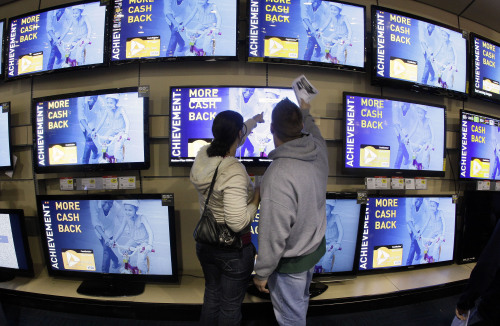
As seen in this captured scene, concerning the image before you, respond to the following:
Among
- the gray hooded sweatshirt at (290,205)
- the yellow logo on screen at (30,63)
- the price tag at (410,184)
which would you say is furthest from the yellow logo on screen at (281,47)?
the yellow logo on screen at (30,63)

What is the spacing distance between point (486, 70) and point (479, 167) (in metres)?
1.04

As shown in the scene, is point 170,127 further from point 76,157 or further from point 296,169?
point 296,169

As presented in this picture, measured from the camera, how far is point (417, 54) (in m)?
1.95

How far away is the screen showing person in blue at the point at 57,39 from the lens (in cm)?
180

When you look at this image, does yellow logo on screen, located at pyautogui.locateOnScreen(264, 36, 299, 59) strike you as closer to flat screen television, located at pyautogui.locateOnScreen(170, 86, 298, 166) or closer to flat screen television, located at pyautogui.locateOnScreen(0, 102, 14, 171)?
flat screen television, located at pyautogui.locateOnScreen(170, 86, 298, 166)

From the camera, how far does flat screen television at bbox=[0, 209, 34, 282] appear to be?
5.66ft

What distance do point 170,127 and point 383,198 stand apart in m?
1.90

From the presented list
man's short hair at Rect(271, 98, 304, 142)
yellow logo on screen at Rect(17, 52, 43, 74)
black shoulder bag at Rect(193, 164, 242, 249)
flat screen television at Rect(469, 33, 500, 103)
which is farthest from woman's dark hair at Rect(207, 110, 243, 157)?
flat screen television at Rect(469, 33, 500, 103)

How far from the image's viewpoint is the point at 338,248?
172cm

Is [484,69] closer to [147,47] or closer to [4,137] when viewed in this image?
[147,47]

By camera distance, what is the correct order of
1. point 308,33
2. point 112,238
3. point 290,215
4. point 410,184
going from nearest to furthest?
1. point 290,215
2. point 112,238
3. point 308,33
4. point 410,184

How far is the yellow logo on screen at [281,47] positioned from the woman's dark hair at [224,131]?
3.10 ft

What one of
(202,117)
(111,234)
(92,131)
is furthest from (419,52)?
(111,234)

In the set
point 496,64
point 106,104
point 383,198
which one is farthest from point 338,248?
point 496,64
